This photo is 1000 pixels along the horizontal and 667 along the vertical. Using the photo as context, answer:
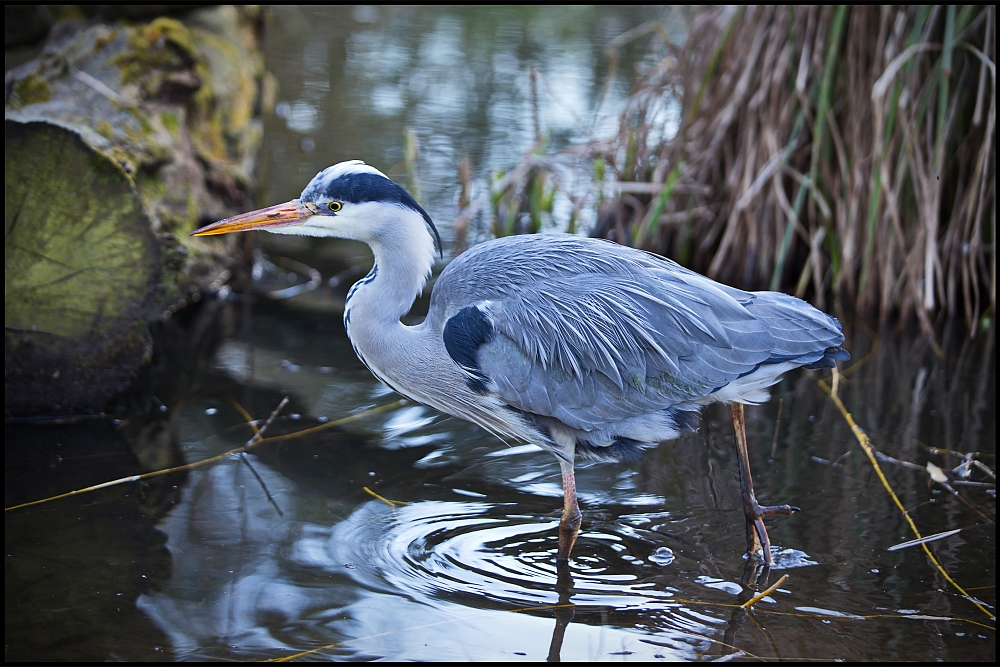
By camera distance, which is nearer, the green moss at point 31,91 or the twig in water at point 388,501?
the twig in water at point 388,501

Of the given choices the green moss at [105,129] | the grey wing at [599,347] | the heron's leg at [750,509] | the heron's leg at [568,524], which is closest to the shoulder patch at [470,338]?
the grey wing at [599,347]

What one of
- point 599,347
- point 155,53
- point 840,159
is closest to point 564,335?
point 599,347

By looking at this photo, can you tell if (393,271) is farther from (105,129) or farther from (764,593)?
(105,129)

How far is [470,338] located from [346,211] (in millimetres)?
611

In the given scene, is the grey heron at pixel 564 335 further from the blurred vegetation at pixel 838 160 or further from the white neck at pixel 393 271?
the blurred vegetation at pixel 838 160

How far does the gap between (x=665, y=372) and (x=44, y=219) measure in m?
2.72

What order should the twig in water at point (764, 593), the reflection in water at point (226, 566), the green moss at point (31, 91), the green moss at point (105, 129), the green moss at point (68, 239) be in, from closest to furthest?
1. the reflection in water at point (226, 566)
2. the twig in water at point (764, 593)
3. the green moss at point (68, 239)
4. the green moss at point (105, 129)
5. the green moss at point (31, 91)

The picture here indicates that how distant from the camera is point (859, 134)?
5.42 metres

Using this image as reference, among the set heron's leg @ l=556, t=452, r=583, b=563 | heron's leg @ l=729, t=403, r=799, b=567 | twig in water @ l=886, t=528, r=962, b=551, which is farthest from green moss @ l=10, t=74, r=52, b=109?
twig in water @ l=886, t=528, r=962, b=551

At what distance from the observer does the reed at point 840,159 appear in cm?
525

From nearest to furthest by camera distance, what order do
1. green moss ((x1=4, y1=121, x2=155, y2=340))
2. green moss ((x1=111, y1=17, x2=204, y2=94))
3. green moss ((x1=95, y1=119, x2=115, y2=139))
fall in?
green moss ((x1=4, y1=121, x2=155, y2=340))
green moss ((x1=95, y1=119, x2=115, y2=139))
green moss ((x1=111, y1=17, x2=204, y2=94))

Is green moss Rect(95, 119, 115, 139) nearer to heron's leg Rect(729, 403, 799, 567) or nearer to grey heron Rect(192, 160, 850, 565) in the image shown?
grey heron Rect(192, 160, 850, 565)

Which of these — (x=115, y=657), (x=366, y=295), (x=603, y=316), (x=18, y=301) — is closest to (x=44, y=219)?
(x=18, y=301)

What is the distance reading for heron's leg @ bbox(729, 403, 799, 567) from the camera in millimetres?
3338
